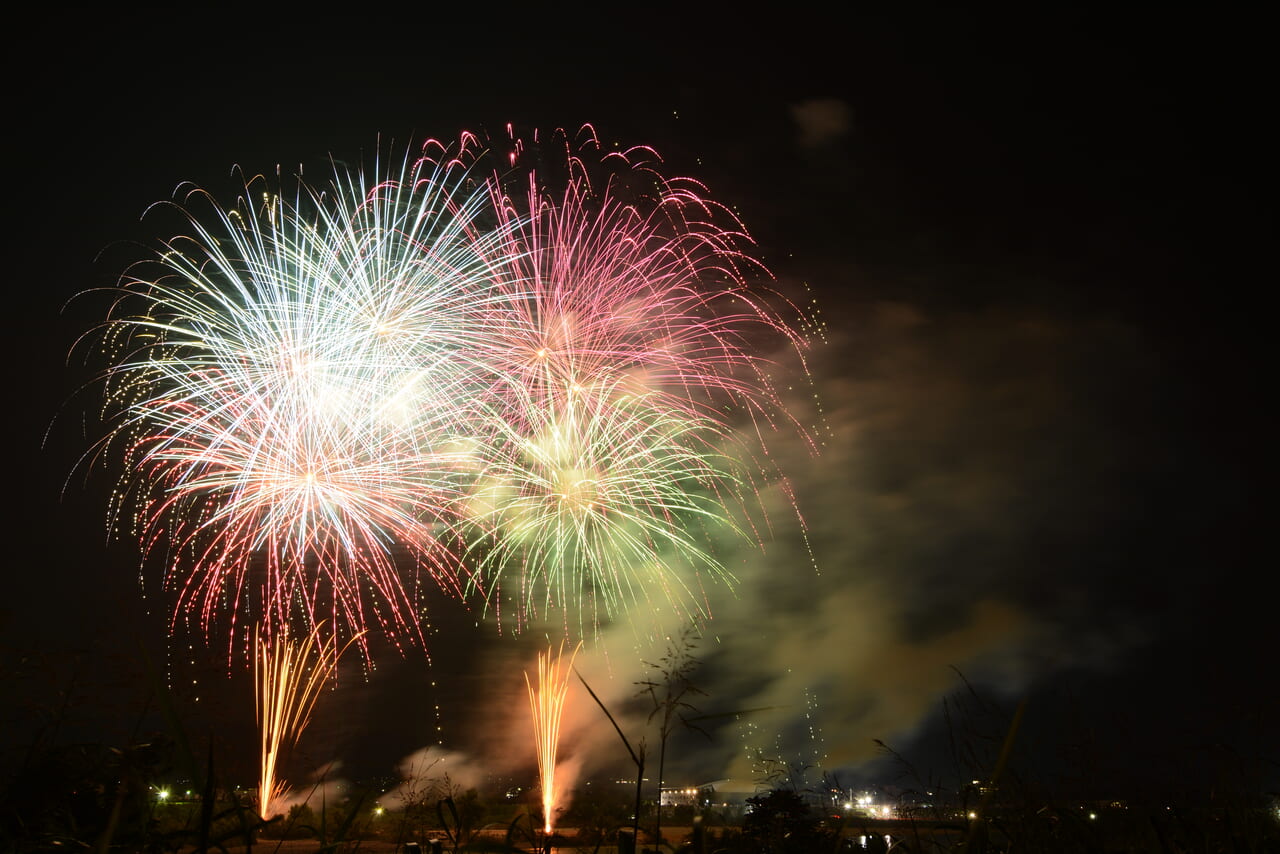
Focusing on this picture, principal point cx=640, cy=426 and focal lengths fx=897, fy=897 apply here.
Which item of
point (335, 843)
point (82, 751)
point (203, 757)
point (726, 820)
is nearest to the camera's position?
point (335, 843)

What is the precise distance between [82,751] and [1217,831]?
4.14 meters

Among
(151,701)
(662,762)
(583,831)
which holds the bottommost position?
(583,831)

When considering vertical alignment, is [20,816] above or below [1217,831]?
above

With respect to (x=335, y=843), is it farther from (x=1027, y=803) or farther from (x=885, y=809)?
(x=885, y=809)

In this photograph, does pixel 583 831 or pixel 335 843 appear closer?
pixel 335 843

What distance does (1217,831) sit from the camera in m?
3.52

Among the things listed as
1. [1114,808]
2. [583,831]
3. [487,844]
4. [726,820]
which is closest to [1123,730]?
[1114,808]

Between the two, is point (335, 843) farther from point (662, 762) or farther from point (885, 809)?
point (885, 809)

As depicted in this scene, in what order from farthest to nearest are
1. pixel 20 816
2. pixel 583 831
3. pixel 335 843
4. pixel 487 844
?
pixel 583 831, pixel 20 816, pixel 487 844, pixel 335 843

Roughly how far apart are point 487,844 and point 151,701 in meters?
1.28

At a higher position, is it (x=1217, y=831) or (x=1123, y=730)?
(x=1123, y=730)

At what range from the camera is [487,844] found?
7.79 feet

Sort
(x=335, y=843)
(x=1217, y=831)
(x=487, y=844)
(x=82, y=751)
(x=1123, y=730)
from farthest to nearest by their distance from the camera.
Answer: (x=1123, y=730) < (x=1217, y=831) < (x=82, y=751) < (x=487, y=844) < (x=335, y=843)

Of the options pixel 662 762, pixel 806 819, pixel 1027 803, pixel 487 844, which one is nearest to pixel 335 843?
pixel 487 844
